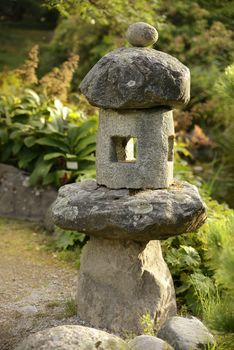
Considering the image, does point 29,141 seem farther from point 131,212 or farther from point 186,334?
point 186,334

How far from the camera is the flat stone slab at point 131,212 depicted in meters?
4.39

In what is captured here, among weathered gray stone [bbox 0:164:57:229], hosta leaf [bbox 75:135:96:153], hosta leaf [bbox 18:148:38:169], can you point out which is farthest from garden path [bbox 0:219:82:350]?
hosta leaf [bbox 75:135:96:153]

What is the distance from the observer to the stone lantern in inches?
174

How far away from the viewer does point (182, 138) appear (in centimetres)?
1088

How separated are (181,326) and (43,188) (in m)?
4.46

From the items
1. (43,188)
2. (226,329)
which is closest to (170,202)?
(226,329)

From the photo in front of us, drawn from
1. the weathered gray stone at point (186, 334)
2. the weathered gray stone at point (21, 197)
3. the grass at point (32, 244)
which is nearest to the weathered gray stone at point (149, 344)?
the weathered gray stone at point (186, 334)

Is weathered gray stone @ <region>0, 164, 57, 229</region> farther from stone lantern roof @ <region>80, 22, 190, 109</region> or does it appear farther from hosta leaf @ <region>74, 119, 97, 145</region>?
stone lantern roof @ <region>80, 22, 190, 109</region>

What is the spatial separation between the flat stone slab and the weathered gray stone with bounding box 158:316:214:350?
64 cm

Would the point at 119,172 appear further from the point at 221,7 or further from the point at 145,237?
the point at 221,7

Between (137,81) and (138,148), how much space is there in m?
0.49

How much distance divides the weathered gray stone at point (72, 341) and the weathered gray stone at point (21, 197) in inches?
174

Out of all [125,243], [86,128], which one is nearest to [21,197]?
[86,128]

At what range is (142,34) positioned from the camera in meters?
4.64
